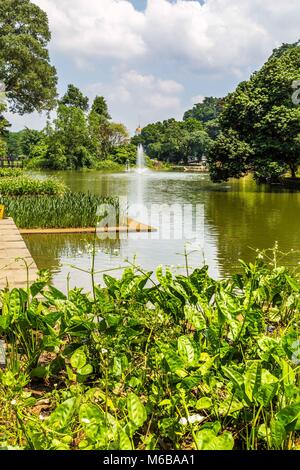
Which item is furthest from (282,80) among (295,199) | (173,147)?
(173,147)

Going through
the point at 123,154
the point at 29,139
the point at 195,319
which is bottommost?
the point at 195,319

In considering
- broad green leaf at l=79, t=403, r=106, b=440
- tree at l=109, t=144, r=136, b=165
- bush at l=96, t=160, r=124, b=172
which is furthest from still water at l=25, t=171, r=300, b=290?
tree at l=109, t=144, r=136, b=165

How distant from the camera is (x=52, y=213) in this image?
1002cm

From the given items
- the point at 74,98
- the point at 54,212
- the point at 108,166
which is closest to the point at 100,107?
the point at 74,98

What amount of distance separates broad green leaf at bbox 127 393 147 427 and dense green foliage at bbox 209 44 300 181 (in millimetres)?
20620

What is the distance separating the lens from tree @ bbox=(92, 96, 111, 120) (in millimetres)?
56781

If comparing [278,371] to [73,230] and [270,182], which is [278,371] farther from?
[270,182]

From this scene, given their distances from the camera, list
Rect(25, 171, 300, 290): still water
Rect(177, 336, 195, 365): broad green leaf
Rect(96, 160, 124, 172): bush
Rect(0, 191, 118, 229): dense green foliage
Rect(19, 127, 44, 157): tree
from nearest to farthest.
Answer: Rect(177, 336, 195, 365): broad green leaf → Rect(25, 171, 300, 290): still water → Rect(0, 191, 118, 229): dense green foliage → Rect(96, 160, 124, 172): bush → Rect(19, 127, 44, 157): tree

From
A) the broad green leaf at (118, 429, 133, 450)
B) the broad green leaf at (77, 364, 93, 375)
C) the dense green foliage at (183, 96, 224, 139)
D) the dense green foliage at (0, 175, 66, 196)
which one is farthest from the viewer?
the dense green foliage at (183, 96, 224, 139)

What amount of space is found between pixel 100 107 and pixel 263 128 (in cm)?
3765

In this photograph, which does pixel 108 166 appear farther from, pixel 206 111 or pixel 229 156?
pixel 206 111

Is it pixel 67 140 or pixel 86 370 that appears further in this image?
pixel 67 140

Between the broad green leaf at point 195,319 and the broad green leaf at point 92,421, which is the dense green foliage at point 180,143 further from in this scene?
the broad green leaf at point 92,421

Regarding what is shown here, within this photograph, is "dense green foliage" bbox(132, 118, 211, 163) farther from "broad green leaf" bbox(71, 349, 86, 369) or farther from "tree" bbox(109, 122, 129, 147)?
"broad green leaf" bbox(71, 349, 86, 369)
